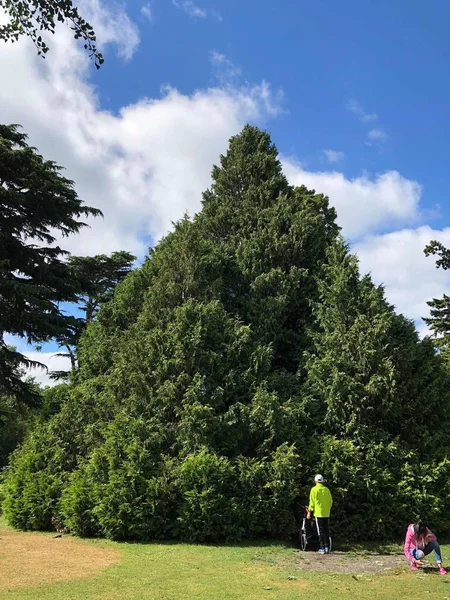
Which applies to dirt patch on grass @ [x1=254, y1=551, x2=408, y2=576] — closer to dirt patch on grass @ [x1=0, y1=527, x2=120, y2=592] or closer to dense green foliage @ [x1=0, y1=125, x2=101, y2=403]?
dirt patch on grass @ [x1=0, y1=527, x2=120, y2=592]

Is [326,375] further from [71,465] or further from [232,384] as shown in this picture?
[71,465]

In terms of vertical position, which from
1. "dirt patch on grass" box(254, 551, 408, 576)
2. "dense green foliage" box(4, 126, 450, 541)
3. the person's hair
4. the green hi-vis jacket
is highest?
"dense green foliage" box(4, 126, 450, 541)

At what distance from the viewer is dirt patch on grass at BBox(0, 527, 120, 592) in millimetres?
7434

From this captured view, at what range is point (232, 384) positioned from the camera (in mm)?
12656

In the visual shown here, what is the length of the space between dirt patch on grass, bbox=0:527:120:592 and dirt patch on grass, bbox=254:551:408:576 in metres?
3.10

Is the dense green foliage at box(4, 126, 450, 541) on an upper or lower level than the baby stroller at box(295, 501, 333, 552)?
upper

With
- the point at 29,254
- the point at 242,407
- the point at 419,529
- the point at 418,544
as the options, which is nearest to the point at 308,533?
the point at 418,544

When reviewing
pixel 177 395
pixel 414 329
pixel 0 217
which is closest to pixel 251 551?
pixel 177 395

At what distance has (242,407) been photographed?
12.1 metres

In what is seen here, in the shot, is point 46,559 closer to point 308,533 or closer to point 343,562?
point 308,533

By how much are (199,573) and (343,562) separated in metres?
3.04

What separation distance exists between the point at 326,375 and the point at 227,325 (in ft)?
9.92

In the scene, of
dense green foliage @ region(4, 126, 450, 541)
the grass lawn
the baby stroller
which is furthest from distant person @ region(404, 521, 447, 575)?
dense green foliage @ region(4, 126, 450, 541)

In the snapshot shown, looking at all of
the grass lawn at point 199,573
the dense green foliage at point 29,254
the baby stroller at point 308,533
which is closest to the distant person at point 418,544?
the grass lawn at point 199,573
